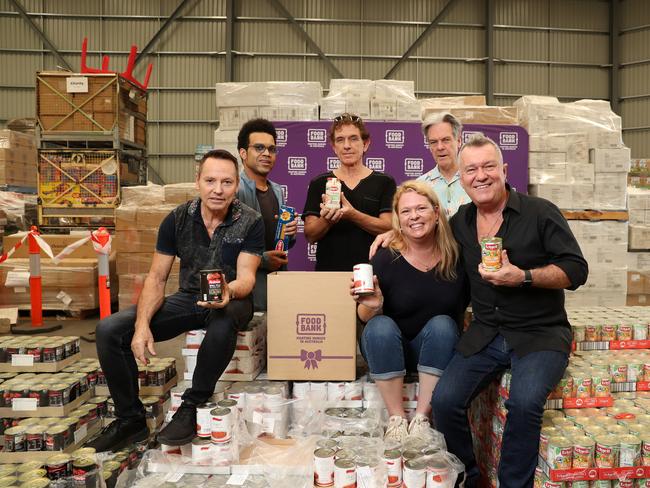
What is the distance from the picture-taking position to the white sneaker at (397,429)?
253cm

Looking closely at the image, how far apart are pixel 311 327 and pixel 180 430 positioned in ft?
2.77

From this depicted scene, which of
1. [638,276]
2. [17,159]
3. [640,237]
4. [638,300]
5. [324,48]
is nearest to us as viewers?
[640,237]

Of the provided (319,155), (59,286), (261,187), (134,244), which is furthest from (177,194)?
(261,187)

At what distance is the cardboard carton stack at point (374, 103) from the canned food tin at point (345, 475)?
524 centimetres

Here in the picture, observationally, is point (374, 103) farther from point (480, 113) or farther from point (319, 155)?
point (480, 113)

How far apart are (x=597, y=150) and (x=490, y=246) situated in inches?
212

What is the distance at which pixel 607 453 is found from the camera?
2158 millimetres

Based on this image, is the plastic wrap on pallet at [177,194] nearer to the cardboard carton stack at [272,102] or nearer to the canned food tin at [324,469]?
the cardboard carton stack at [272,102]

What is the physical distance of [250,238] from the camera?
2.92m

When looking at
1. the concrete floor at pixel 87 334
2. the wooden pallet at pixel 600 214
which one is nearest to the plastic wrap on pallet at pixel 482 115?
the wooden pallet at pixel 600 214

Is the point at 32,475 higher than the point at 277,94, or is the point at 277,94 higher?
the point at 277,94

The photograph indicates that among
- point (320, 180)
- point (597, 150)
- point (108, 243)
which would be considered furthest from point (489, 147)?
point (597, 150)

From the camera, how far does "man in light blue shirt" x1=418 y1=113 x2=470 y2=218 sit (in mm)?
3398

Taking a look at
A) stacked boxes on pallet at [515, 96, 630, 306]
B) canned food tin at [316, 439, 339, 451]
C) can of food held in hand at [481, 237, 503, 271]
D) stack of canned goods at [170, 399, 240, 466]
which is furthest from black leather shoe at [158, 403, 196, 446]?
stacked boxes on pallet at [515, 96, 630, 306]
